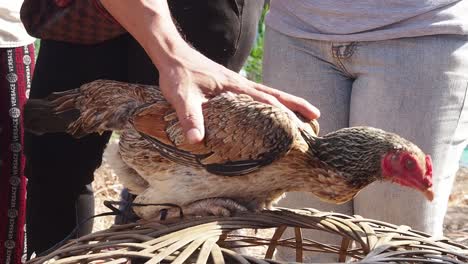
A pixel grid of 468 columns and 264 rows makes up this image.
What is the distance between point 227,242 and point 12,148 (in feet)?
3.32

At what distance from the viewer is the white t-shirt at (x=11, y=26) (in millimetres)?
2572

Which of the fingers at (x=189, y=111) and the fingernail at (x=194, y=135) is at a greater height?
the fingers at (x=189, y=111)

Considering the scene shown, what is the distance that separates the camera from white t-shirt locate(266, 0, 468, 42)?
94.3 inches

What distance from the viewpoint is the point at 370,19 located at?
2459 millimetres

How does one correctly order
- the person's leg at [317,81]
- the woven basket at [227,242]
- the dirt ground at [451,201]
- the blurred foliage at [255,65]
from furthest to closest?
the blurred foliage at [255,65]
the dirt ground at [451,201]
the person's leg at [317,81]
the woven basket at [227,242]

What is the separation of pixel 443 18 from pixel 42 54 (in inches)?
43.9

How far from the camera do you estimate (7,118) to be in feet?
8.90

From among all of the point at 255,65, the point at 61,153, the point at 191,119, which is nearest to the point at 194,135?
the point at 191,119

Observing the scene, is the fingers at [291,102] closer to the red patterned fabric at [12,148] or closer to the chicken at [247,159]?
the chicken at [247,159]

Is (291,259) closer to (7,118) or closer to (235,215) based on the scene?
(235,215)

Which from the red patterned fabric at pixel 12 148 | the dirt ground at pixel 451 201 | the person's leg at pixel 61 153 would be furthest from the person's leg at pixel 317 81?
the dirt ground at pixel 451 201

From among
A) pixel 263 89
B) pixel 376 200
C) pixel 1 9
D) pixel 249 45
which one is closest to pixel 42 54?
pixel 1 9

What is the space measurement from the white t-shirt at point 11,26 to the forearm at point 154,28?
69 cm

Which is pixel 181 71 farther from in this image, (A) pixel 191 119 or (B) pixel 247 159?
(B) pixel 247 159
